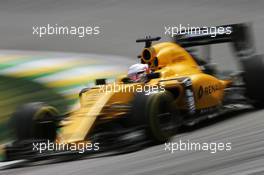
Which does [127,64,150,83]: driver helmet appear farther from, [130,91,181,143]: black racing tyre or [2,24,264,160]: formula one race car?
[130,91,181,143]: black racing tyre

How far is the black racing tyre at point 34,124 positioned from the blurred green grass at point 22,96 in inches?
62.7

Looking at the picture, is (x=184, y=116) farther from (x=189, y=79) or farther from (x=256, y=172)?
(x=256, y=172)

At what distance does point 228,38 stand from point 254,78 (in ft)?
2.43

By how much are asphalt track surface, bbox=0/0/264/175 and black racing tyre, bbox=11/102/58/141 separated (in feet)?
2.43

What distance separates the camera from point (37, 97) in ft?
35.2

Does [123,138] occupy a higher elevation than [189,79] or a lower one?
lower

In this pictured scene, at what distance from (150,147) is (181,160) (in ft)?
3.78

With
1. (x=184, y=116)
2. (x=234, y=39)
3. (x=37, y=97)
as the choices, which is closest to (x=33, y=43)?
(x=37, y=97)

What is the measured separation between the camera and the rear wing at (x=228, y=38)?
9422mm

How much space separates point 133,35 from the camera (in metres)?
15.1

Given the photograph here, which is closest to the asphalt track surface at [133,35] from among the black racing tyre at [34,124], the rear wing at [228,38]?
the black racing tyre at [34,124]

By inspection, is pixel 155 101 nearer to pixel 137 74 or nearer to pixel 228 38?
pixel 137 74

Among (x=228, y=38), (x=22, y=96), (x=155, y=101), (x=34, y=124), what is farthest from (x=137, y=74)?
(x=22, y=96)

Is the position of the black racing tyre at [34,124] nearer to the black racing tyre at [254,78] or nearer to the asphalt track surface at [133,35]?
the asphalt track surface at [133,35]
